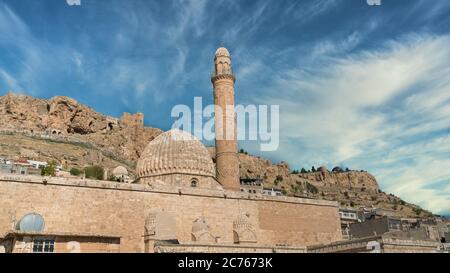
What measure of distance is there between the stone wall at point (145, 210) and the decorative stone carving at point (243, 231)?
0.18 m

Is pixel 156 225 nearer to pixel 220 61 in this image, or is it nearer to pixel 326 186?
pixel 220 61

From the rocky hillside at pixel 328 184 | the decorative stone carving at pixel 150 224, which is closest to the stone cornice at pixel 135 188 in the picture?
the decorative stone carving at pixel 150 224

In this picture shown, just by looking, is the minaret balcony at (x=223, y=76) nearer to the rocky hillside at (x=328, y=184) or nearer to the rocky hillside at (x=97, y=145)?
the rocky hillside at (x=97, y=145)

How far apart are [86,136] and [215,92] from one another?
161 ft

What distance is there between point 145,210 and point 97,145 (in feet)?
170

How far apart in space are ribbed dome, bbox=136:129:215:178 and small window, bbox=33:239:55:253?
289 inches

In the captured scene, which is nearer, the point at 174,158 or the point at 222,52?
the point at 174,158

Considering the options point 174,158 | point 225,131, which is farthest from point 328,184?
point 174,158

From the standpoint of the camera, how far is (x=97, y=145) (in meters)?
66.5

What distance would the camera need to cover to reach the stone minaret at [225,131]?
24.2m

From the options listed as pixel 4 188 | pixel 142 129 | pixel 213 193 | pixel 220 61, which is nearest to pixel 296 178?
pixel 142 129

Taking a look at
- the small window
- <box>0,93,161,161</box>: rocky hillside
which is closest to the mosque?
the small window

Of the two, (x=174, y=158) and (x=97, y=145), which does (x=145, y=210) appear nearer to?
(x=174, y=158)
